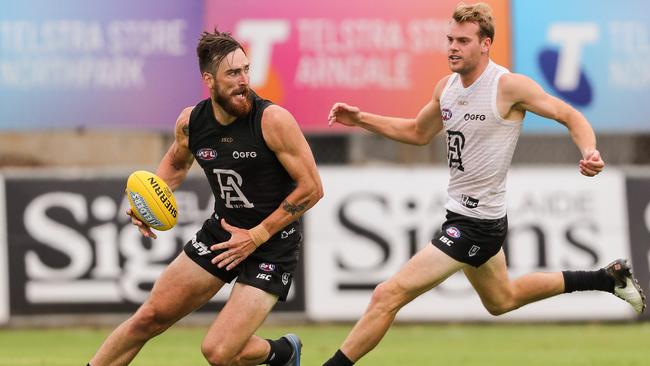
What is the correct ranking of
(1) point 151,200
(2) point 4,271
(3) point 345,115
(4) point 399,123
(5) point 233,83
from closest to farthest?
(5) point 233,83 → (1) point 151,200 → (3) point 345,115 → (4) point 399,123 → (2) point 4,271

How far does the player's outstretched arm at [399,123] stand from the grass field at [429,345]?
252 cm

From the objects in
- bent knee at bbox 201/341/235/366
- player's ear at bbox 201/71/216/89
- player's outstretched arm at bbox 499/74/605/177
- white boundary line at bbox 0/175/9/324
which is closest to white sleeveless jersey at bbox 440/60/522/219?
player's outstretched arm at bbox 499/74/605/177

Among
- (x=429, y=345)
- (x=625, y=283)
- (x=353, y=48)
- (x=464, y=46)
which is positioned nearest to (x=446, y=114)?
(x=464, y=46)

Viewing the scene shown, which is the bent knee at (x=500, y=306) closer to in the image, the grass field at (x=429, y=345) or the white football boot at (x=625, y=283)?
the white football boot at (x=625, y=283)

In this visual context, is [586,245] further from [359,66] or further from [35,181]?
[35,181]

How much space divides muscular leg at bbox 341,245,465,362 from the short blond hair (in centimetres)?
150

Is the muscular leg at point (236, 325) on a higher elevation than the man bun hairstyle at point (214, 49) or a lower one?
lower

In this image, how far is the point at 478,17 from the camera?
28.0 feet

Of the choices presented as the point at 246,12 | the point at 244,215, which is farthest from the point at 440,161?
the point at 244,215

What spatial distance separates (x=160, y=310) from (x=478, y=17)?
2.81 m

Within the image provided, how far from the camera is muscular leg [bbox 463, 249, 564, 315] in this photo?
902 centimetres

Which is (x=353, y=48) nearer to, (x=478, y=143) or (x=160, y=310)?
(x=478, y=143)

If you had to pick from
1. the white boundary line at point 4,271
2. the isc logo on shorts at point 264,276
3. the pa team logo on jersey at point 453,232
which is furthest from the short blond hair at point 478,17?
the white boundary line at point 4,271

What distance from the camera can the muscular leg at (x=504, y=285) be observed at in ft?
29.6
